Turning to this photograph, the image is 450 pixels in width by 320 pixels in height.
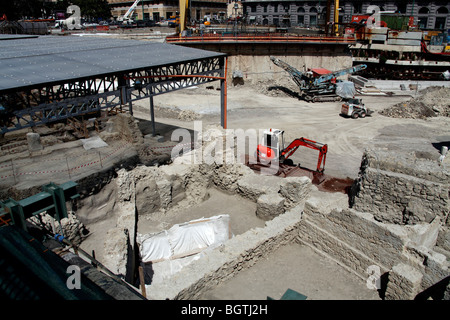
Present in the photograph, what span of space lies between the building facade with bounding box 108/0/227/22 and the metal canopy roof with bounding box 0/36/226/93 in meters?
Answer: 46.9

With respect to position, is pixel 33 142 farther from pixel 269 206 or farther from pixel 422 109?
pixel 422 109

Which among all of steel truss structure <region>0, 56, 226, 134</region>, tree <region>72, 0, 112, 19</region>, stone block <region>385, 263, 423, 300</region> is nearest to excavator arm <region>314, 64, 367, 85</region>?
steel truss structure <region>0, 56, 226, 134</region>

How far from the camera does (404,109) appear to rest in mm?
26953

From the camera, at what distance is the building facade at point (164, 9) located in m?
65.9

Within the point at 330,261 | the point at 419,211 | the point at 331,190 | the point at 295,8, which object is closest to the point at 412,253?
the point at 419,211

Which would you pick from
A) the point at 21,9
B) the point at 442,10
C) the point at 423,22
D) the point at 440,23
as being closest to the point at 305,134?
the point at 423,22

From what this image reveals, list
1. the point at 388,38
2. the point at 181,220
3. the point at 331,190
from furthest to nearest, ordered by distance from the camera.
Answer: the point at 388,38 < the point at 331,190 < the point at 181,220

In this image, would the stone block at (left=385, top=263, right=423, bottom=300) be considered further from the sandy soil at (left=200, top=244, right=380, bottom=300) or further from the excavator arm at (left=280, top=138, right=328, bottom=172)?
the excavator arm at (left=280, top=138, right=328, bottom=172)

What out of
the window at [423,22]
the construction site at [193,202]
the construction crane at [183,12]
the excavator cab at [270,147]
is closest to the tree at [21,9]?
the construction crane at [183,12]

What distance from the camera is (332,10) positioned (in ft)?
194

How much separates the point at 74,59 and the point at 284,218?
426 inches

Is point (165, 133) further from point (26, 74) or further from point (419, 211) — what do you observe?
point (419, 211)

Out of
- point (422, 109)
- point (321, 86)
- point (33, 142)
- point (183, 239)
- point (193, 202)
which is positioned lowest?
point (193, 202)

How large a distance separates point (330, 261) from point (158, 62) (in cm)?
1117
